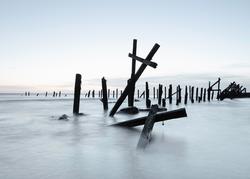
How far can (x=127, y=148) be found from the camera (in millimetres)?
5547

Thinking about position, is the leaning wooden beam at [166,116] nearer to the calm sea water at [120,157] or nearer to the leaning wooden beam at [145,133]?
the calm sea water at [120,157]

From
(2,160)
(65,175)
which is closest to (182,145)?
(65,175)

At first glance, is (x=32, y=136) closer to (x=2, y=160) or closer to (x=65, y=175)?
(x=2, y=160)

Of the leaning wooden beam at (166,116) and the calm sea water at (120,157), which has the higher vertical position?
the leaning wooden beam at (166,116)

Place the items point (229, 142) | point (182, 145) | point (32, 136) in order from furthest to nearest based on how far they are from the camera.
A: point (32, 136)
point (229, 142)
point (182, 145)

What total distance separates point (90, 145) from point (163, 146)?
1504 millimetres

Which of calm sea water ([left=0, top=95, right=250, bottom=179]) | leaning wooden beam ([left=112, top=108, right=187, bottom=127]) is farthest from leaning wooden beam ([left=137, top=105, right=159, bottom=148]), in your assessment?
leaning wooden beam ([left=112, top=108, right=187, bottom=127])

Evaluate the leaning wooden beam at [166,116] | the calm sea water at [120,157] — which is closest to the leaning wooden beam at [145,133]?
the calm sea water at [120,157]

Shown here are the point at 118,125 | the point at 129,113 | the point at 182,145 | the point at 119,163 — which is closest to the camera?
the point at 119,163

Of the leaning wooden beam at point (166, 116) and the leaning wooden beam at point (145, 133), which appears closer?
the leaning wooden beam at point (145, 133)

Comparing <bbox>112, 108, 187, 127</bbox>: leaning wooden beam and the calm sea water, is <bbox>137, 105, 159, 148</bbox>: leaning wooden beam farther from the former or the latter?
<bbox>112, 108, 187, 127</bbox>: leaning wooden beam

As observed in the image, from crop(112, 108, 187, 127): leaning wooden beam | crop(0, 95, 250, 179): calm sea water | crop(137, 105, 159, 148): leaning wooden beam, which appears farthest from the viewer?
crop(112, 108, 187, 127): leaning wooden beam

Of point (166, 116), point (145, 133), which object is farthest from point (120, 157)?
point (166, 116)

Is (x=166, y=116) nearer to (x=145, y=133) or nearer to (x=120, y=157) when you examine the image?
(x=145, y=133)
